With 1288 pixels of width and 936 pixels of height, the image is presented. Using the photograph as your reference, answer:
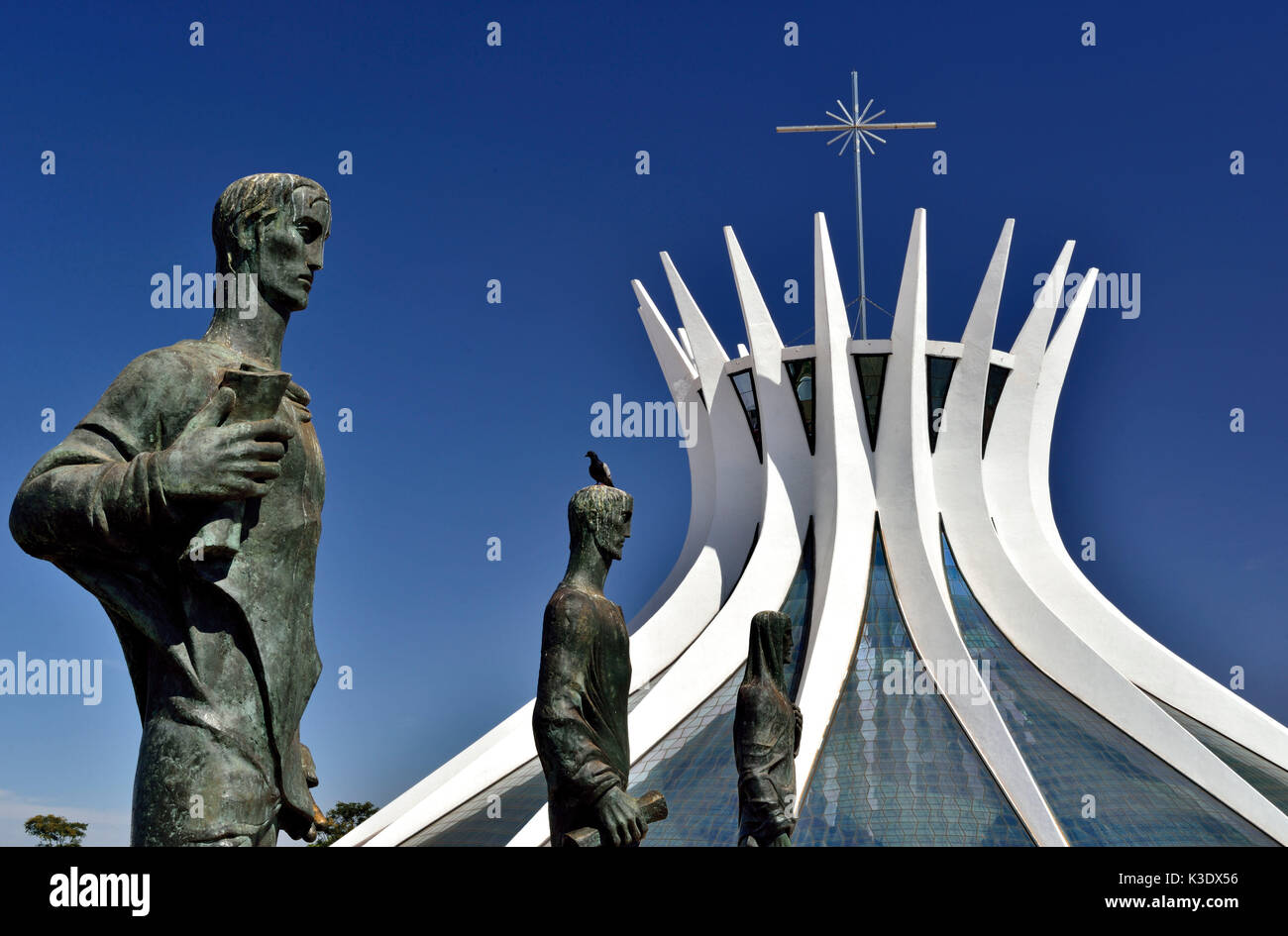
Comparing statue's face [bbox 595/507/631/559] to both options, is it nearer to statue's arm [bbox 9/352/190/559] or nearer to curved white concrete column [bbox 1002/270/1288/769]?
statue's arm [bbox 9/352/190/559]

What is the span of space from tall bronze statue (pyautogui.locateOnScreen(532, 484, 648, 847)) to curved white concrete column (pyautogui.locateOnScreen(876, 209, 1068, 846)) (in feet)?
56.4

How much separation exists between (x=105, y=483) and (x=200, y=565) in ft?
1.08

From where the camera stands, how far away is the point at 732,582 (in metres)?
26.1

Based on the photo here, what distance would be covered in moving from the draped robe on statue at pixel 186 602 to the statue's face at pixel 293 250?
310mm

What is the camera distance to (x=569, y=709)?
5.15 meters

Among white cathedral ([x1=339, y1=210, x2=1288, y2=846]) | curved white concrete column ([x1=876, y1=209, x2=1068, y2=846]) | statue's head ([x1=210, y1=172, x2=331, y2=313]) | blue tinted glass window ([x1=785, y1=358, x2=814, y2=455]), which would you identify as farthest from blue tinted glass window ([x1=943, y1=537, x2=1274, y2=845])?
statue's head ([x1=210, y1=172, x2=331, y2=313])

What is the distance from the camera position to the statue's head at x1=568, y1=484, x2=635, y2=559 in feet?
18.3

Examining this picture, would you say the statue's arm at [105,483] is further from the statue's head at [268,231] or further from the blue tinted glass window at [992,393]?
the blue tinted glass window at [992,393]

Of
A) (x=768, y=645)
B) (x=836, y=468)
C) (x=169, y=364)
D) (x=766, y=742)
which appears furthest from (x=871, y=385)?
(x=169, y=364)

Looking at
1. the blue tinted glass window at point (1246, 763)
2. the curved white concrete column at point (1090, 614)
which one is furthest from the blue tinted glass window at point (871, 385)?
the blue tinted glass window at point (1246, 763)

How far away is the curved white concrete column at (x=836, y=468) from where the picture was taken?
23.7m

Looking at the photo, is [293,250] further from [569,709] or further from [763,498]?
[763,498]
